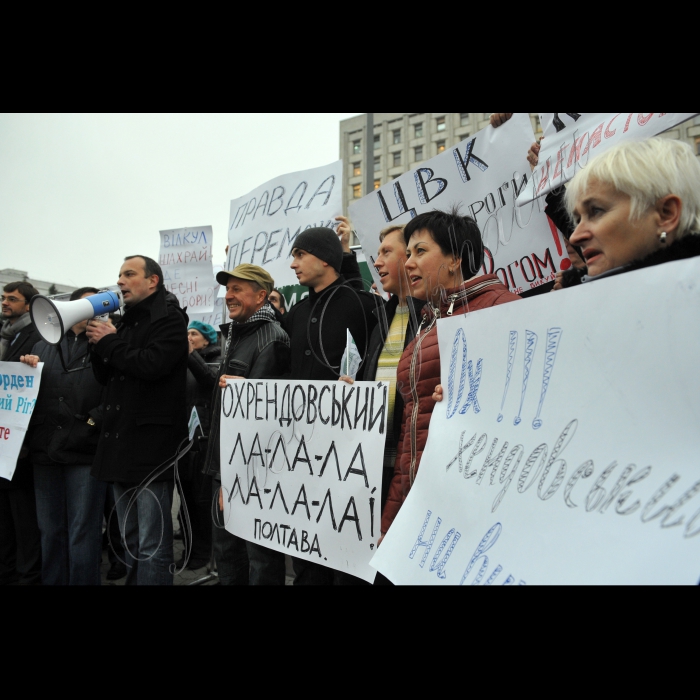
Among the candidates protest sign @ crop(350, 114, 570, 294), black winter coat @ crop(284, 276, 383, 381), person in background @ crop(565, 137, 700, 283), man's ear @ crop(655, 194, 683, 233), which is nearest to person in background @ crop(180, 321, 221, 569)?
black winter coat @ crop(284, 276, 383, 381)

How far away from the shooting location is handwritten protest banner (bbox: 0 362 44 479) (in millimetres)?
3518

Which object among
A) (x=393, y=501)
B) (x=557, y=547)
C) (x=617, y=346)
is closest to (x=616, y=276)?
(x=617, y=346)

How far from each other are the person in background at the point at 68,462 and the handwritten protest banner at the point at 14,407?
0.05 metres

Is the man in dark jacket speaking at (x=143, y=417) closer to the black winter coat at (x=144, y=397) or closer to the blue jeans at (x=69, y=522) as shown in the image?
the black winter coat at (x=144, y=397)

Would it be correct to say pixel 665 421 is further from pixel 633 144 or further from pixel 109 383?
pixel 109 383

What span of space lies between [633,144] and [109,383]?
273 centimetres

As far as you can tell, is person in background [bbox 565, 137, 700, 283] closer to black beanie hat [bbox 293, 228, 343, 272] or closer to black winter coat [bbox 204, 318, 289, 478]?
black beanie hat [bbox 293, 228, 343, 272]

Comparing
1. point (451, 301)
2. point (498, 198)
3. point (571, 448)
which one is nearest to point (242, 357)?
point (451, 301)

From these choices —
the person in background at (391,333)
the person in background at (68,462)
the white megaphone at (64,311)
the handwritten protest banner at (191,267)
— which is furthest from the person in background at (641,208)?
the handwritten protest banner at (191,267)

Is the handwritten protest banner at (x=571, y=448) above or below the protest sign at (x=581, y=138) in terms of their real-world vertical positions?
below

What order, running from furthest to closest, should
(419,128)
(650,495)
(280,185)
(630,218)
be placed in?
(419,128) < (280,185) < (630,218) < (650,495)

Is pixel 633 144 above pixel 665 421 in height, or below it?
above

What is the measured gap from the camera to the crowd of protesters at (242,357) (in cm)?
A: 122

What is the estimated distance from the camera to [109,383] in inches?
121
